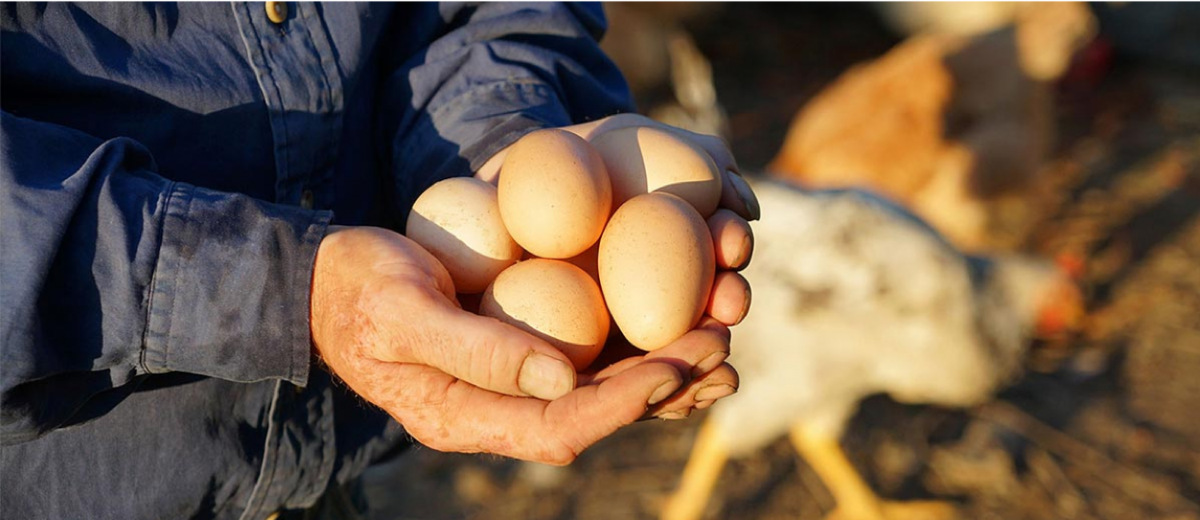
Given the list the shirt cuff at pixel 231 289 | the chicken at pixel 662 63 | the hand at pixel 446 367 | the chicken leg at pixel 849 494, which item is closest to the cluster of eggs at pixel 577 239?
the hand at pixel 446 367

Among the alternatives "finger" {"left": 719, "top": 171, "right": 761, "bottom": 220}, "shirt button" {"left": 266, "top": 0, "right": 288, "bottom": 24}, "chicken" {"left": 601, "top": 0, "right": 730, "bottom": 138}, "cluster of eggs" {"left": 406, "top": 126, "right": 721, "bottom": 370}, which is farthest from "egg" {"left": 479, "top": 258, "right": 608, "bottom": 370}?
"chicken" {"left": 601, "top": 0, "right": 730, "bottom": 138}

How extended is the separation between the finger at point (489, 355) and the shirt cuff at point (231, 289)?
0.12 m

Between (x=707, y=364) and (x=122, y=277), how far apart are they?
1.86 ft

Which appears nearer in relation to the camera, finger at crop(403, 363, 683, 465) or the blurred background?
finger at crop(403, 363, 683, 465)

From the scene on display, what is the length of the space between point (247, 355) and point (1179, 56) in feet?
21.3

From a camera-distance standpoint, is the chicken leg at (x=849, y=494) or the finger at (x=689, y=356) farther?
the chicken leg at (x=849, y=494)

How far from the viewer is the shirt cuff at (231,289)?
34.7 inches

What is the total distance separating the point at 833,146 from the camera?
4.21m

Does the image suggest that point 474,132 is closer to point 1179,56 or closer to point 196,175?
point 196,175

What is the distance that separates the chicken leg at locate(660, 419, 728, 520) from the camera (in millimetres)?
2990

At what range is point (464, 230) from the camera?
45.8 inches

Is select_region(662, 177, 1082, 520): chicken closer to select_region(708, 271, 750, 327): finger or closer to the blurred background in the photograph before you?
the blurred background

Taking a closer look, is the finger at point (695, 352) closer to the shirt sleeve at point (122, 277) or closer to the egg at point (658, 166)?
the egg at point (658, 166)

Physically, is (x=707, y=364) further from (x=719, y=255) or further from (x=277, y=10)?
(x=277, y=10)
